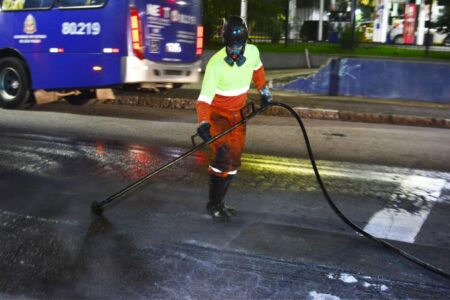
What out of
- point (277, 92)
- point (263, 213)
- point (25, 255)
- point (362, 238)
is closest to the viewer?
point (25, 255)

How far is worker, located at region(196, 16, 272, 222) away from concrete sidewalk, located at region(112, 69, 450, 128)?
5.20m

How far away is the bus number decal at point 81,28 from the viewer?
9766 mm

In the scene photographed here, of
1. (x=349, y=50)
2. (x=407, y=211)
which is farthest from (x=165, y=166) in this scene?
(x=349, y=50)

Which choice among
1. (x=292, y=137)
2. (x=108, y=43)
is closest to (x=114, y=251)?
(x=292, y=137)

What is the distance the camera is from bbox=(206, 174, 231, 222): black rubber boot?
5102 millimetres

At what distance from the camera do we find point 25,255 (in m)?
4.33

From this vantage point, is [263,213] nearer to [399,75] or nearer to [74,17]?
[74,17]

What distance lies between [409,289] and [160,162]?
13.0 feet

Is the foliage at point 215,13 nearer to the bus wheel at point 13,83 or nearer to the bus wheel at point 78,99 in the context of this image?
the bus wheel at point 78,99

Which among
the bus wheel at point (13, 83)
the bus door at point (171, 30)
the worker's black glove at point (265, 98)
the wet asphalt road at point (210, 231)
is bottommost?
the wet asphalt road at point (210, 231)

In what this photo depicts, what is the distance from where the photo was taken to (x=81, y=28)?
32.6 feet

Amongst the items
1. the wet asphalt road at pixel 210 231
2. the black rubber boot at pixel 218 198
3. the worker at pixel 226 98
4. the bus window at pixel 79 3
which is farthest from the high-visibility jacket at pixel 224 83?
the bus window at pixel 79 3

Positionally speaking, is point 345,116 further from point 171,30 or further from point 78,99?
point 78,99

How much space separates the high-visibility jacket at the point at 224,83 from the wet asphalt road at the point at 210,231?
1023 millimetres
